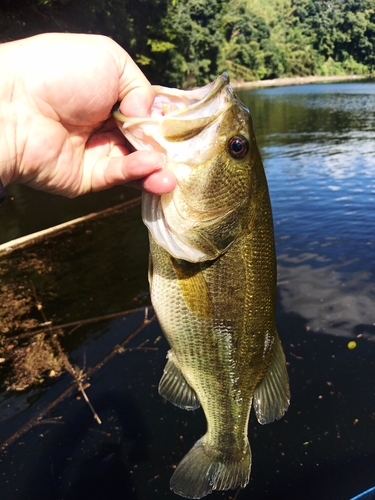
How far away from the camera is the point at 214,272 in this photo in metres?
2.15

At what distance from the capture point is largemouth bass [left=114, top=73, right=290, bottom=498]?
1967 mm

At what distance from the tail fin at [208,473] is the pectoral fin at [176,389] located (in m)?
0.29

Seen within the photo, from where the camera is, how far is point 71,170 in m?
2.48

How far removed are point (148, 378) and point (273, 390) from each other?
8.90ft

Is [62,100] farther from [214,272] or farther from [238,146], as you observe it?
[214,272]

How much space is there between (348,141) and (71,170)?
18.2 m

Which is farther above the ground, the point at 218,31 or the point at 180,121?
the point at 218,31

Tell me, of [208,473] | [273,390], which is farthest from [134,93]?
[208,473]

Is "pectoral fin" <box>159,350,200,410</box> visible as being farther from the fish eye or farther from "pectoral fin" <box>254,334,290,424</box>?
the fish eye

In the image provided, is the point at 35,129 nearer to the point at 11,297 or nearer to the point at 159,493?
the point at 159,493

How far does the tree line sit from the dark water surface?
1452 cm

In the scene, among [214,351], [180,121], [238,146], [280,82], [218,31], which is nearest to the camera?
[180,121]

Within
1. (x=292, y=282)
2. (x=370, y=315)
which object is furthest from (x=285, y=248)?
(x=370, y=315)

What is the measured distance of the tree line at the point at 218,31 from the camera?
67.8 ft
